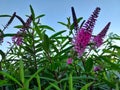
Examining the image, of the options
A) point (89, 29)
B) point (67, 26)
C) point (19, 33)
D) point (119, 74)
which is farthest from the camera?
point (67, 26)

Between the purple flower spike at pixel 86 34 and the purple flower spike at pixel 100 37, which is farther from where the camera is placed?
the purple flower spike at pixel 100 37

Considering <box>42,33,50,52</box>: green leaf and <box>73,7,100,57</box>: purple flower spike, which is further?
<box>42,33,50,52</box>: green leaf

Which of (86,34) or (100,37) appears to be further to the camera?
(100,37)

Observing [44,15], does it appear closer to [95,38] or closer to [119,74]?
[95,38]

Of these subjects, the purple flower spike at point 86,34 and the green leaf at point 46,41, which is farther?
the green leaf at point 46,41

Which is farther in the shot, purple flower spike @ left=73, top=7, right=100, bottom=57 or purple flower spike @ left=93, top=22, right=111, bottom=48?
purple flower spike @ left=93, top=22, right=111, bottom=48

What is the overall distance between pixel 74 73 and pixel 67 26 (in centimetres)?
72

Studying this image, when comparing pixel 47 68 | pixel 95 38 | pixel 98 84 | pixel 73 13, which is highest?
pixel 73 13

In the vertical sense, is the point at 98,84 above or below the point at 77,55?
below

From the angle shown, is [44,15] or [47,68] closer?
[47,68]

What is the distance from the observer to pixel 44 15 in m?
3.58

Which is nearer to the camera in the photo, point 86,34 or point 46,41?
point 86,34

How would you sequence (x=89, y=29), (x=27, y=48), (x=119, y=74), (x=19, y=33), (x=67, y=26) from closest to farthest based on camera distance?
(x=89, y=29), (x=119, y=74), (x=19, y=33), (x=27, y=48), (x=67, y=26)

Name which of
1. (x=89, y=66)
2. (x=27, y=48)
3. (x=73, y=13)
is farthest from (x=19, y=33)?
(x=89, y=66)
